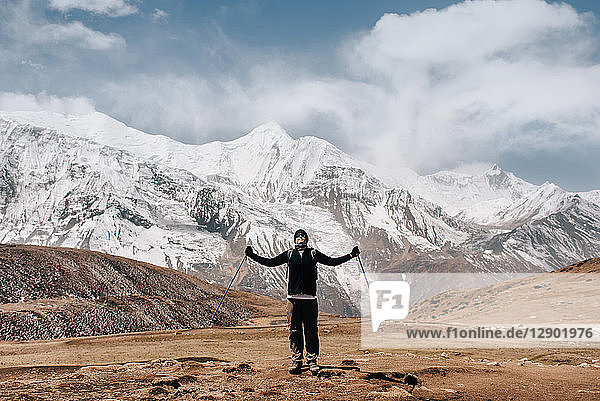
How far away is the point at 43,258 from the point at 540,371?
85618 millimetres

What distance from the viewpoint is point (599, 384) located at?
1352 centimetres

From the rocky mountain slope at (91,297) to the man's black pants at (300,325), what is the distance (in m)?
50.9

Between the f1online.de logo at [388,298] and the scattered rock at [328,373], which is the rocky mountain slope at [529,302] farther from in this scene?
the scattered rock at [328,373]

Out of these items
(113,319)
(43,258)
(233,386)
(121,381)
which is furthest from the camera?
(43,258)

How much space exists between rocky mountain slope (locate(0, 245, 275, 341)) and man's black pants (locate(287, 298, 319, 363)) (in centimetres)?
5088

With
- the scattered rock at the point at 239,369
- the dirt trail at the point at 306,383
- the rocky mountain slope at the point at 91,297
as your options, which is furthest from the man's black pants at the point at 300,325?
the rocky mountain slope at the point at 91,297

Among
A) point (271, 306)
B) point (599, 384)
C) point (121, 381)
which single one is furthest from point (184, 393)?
point (271, 306)

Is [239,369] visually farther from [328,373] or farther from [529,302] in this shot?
[529,302]

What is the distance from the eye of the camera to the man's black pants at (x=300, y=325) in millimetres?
14859

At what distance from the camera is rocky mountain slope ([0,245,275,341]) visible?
6041cm

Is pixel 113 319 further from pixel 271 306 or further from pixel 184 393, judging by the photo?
pixel 184 393

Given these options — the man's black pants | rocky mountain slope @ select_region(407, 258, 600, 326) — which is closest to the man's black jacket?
the man's black pants

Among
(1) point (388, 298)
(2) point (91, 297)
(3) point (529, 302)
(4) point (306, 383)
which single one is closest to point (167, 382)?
(4) point (306, 383)

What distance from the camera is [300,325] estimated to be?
49.3 feet
